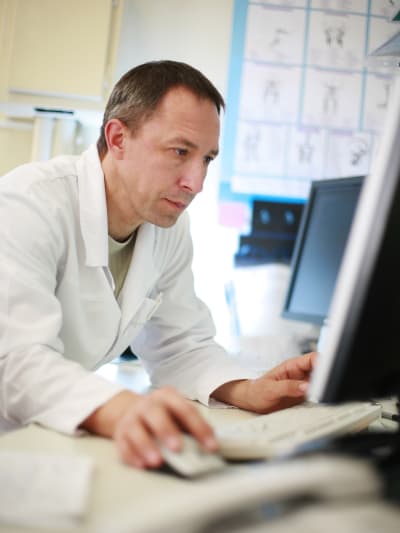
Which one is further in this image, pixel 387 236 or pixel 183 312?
pixel 183 312

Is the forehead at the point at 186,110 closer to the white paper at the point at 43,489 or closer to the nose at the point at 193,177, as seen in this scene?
the nose at the point at 193,177

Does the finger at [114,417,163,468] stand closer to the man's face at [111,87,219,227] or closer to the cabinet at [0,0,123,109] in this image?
the man's face at [111,87,219,227]

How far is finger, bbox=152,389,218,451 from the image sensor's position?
0.47m

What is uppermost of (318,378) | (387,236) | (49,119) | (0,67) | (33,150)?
(0,67)

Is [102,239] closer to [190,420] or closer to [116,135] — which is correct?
[116,135]

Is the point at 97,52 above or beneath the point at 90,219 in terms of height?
above

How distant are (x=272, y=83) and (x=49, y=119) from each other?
81 centimetres

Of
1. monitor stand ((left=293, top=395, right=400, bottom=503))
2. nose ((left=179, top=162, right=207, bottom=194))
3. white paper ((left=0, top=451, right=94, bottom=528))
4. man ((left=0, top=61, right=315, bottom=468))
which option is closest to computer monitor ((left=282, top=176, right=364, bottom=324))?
man ((left=0, top=61, right=315, bottom=468))

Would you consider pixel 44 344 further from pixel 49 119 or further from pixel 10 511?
pixel 49 119

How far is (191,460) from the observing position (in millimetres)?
433

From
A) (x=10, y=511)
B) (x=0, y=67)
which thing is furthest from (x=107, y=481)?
(x=0, y=67)

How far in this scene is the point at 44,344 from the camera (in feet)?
2.31

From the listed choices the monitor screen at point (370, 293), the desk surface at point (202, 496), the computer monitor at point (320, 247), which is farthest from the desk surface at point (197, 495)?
the computer monitor at point (320, 247)

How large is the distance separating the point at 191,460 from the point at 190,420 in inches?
2.2
